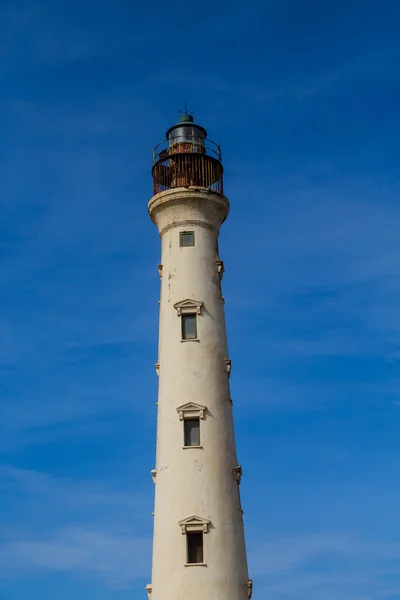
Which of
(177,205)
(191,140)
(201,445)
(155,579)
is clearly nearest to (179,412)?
(201,445)

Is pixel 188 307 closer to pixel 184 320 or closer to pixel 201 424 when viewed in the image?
pixel 184 320

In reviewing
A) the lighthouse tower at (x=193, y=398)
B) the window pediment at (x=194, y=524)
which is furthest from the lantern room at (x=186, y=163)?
the window pediment at (x=194, y=524)

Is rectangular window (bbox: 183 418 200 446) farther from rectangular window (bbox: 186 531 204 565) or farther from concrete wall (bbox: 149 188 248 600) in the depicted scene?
rectangular window (bbox: 186 531 204 565)

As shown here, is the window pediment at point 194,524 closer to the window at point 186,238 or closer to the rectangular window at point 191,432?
the rectangular window at point 191,432

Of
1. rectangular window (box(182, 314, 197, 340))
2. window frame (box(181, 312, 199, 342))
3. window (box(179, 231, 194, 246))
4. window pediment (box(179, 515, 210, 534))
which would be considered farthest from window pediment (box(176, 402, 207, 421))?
window (box(179, 231, 194, 246))

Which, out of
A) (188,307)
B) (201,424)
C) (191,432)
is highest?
(188,307)

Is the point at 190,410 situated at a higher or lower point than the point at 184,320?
lower

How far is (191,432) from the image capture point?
123 feet

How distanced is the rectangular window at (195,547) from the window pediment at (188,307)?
976 cm

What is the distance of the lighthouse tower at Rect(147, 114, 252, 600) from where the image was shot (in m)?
35.4

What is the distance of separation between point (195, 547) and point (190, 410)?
5.71 meters

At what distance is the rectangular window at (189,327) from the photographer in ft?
129

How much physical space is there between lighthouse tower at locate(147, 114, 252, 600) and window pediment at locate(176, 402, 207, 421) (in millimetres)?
43

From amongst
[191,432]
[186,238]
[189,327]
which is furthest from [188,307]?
[191,432]
